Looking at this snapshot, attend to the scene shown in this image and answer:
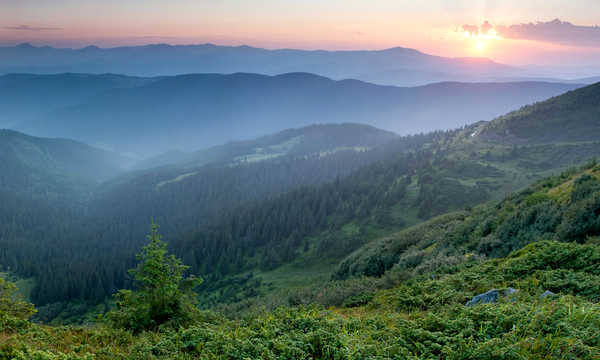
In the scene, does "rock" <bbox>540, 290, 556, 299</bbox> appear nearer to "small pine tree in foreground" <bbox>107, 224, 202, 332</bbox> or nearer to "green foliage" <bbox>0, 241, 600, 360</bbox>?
"green foliage" <bbox>0, 241, 600, 360</bbox>

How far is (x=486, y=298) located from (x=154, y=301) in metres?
13.6

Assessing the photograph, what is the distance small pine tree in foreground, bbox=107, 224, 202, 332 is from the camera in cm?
1326

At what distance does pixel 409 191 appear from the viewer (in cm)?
9238

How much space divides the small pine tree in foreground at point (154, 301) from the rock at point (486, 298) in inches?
458

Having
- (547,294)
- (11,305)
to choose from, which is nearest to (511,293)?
(547,294)

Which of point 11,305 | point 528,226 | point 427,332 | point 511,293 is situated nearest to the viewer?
point 427,332

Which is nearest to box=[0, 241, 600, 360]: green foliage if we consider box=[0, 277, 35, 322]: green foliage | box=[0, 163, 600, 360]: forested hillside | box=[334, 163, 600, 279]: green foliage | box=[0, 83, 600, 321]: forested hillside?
box=[0, 163, 600, 360]: forested hillside

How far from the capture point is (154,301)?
13.6 meters

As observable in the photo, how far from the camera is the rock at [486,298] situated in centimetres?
1140

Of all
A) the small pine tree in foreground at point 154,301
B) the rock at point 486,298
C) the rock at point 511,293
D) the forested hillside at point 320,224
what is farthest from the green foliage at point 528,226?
the small pine tree in foreground at point 154,301

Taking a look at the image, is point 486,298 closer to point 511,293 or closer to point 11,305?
point 511,293

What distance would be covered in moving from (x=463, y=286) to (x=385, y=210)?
73.7 meters

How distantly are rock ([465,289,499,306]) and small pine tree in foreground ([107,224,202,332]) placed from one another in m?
11.6

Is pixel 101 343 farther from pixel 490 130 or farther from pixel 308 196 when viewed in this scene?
pixel 490 130
